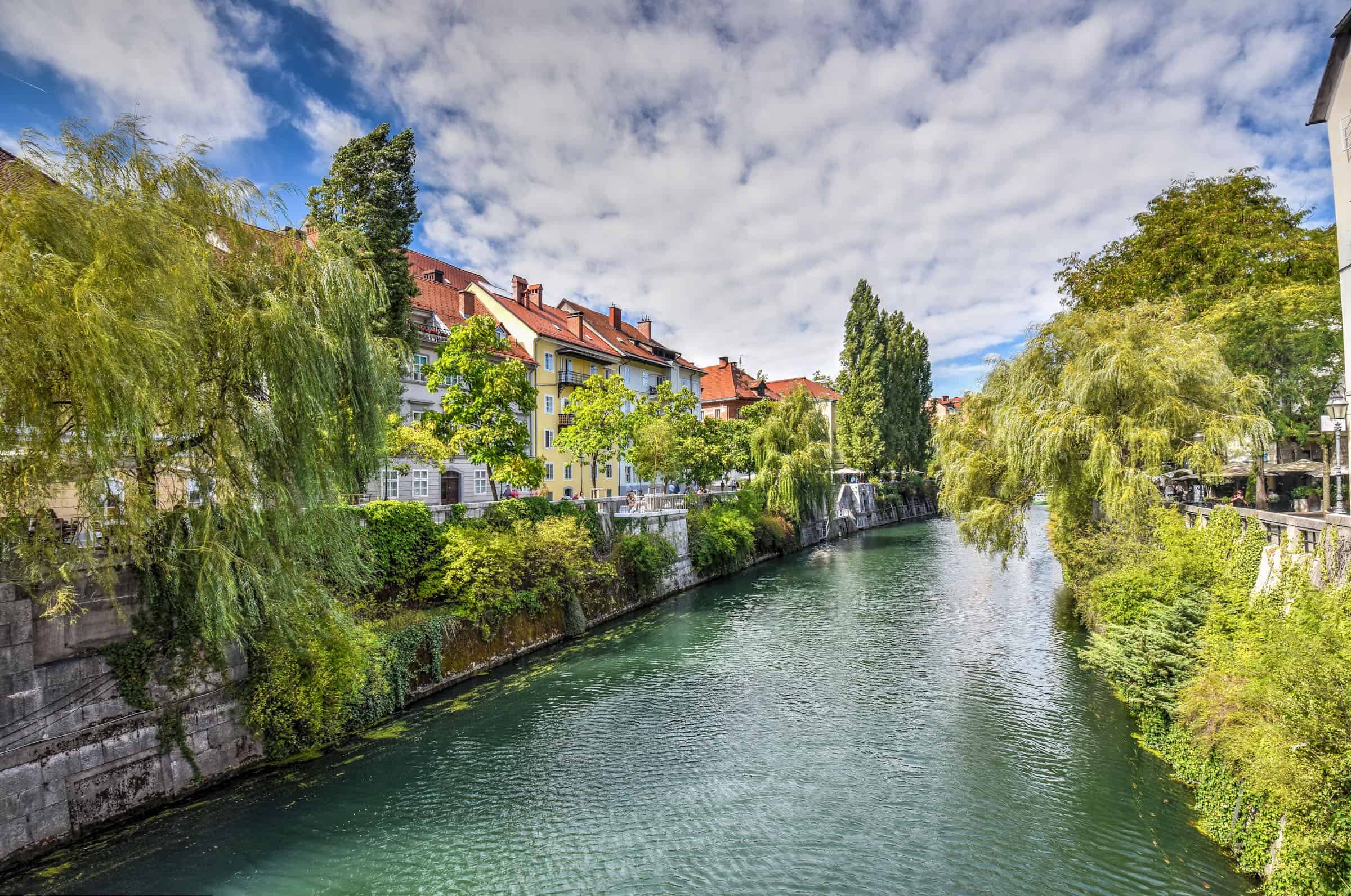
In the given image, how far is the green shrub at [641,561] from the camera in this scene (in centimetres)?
2341

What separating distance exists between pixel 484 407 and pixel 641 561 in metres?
7.77

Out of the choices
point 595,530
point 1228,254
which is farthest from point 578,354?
point 1228,254

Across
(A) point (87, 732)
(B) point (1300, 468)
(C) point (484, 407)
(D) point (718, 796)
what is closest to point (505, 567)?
(C) point (484, 407)

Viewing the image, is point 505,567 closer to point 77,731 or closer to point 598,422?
point 77,731

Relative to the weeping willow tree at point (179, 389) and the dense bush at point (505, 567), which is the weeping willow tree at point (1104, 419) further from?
the weeping willow tree at point (179, 389)

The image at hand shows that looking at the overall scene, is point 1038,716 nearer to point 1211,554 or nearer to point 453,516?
point 1211,554

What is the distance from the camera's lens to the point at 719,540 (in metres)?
29.3

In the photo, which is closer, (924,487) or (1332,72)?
(1332,72)

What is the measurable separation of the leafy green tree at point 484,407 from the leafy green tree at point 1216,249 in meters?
19.8

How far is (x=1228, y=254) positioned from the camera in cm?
2111

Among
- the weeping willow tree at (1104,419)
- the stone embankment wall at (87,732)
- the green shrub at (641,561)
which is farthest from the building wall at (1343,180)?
the stone embankment wall at (87,732)

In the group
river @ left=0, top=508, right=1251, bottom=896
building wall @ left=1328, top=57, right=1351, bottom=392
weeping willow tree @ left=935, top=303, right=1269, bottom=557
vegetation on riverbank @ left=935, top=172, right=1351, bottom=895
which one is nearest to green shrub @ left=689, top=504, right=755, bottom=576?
vegetation on riverbank @ left=935, top=172, right=1351, bottom=895

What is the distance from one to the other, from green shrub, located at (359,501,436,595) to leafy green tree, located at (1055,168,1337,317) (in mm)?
22029

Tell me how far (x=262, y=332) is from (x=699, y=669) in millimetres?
11908
